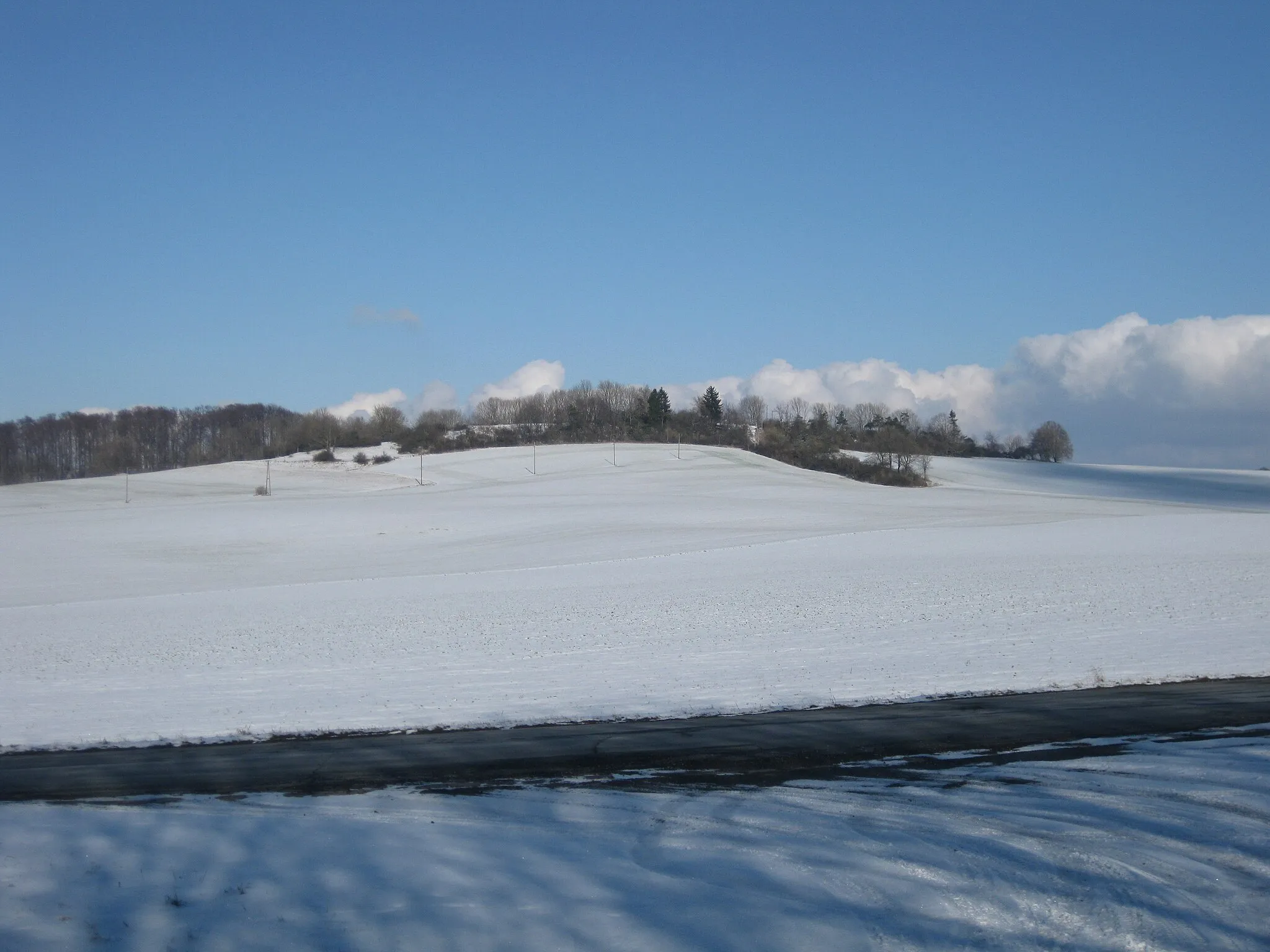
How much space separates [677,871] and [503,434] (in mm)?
97617

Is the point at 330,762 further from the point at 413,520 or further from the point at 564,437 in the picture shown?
the point at 564,437

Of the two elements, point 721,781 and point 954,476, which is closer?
point 721,781

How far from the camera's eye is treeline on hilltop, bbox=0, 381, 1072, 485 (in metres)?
94.9

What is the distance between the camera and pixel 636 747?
9961mm

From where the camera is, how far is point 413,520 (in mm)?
49875

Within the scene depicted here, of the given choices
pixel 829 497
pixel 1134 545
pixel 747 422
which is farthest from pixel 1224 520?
pixel 747 422

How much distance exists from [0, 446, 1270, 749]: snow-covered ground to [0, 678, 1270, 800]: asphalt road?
912 mm

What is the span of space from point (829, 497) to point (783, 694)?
4608 centimetres

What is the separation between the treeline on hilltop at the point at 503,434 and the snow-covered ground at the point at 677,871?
77.0m

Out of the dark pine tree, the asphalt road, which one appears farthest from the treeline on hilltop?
the asphalt road

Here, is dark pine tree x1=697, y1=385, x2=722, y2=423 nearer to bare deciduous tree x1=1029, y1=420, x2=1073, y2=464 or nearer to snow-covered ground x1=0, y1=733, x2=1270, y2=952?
bare deciduous tree x1=1029, y1=420, x2=1073, y2=464

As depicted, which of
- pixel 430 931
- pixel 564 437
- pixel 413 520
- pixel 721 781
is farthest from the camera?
pixel 564 437

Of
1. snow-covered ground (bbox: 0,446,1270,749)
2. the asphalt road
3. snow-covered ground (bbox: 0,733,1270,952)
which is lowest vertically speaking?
snow-covered ground (bbox: 0,446,1270,749)

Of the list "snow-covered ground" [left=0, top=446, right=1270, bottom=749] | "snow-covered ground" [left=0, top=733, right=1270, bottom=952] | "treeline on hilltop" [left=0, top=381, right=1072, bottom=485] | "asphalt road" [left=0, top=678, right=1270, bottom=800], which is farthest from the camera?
"treeline on hilltop" [left=0, top=381, right=1072, bottom=485]
